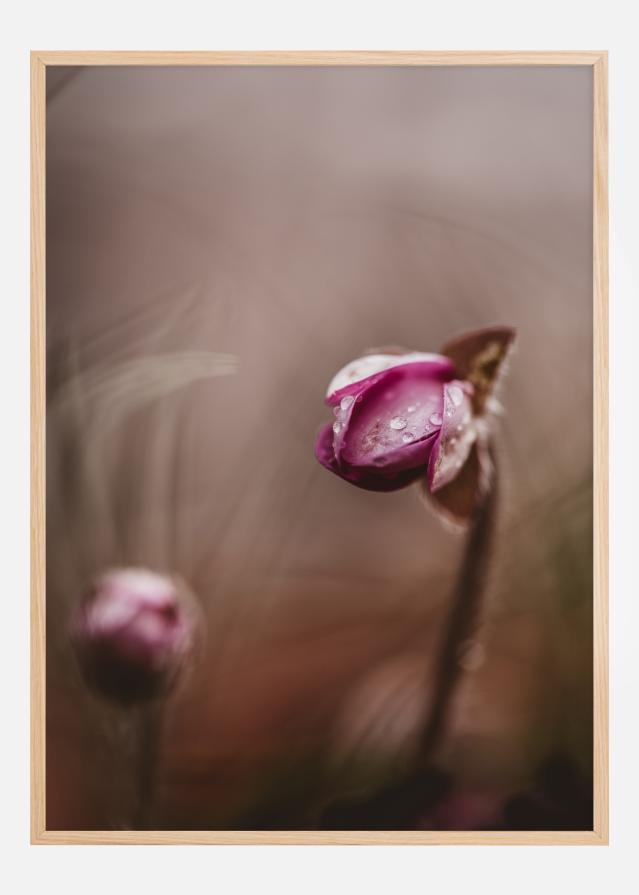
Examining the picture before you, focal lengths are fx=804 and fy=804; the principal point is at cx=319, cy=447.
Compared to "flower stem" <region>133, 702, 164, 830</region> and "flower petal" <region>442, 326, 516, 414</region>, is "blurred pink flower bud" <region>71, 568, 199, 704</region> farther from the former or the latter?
"flower petal" <region>442, 326, 516, 414</region>

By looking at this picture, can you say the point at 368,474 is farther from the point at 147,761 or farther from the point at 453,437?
the point at 147,761

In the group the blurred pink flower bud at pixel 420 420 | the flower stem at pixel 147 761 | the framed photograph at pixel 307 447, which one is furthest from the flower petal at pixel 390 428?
the flower stem at pixel 147 761

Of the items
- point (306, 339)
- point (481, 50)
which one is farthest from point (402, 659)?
point (481, 50)

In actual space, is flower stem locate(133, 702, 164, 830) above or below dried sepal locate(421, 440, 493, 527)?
below

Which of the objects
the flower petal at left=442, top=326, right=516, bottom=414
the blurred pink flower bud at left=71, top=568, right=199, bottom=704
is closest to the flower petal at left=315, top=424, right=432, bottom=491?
the flower petal at left=442, top=326, right=516, bottom=414

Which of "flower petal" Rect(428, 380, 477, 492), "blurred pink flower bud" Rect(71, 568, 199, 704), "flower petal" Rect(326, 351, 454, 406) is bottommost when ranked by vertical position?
→ "blurred pink flower bud" Rect(71, 568, 199, 704)
